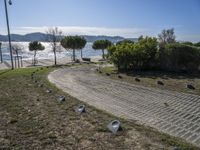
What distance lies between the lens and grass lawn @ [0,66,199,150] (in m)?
5.81

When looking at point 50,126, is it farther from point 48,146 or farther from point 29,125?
point 48,146

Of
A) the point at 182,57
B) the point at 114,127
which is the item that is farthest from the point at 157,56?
the point at 114,127

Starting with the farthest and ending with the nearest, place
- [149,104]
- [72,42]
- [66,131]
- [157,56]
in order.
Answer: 1. [72,42]
2. [157,56]
3. [149,104]
4. [66,131]

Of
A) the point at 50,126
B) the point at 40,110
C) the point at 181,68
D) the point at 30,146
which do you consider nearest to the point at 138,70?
the point at 181,68

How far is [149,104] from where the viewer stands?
10367 millimetres

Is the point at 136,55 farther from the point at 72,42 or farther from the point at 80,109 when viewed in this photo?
the point at 72,42

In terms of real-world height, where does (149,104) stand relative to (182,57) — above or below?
below

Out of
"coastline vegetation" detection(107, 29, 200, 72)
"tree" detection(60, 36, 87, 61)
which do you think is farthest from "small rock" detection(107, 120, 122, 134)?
"tree" detection(60, 36, 87, 61)

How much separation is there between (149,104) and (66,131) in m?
4.54

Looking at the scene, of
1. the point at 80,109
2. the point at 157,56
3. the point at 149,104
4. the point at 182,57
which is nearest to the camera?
the point at 80,109

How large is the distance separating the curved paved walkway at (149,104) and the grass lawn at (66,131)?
747mm

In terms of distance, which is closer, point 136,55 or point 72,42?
point 136,55

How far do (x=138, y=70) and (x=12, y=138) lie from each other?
15.5 metres

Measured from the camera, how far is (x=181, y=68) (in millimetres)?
19516
